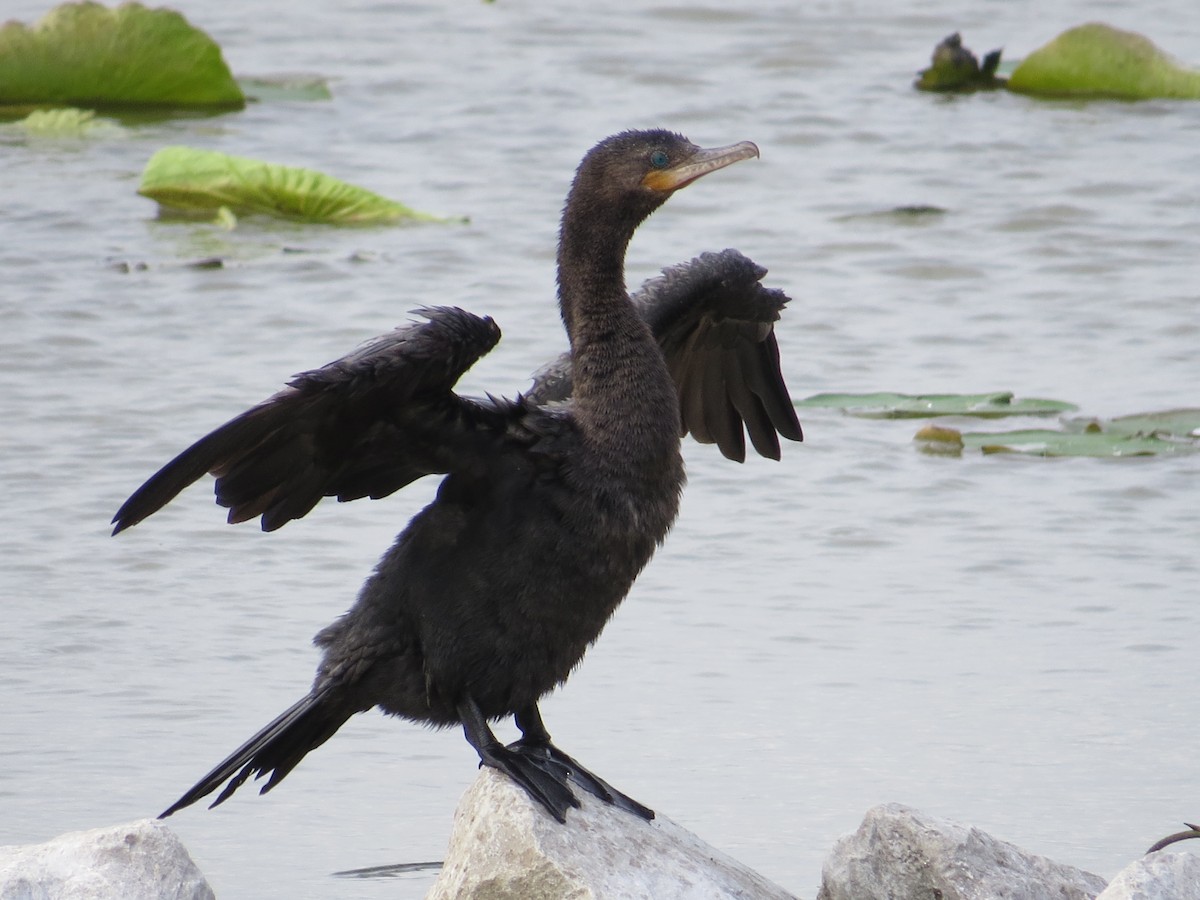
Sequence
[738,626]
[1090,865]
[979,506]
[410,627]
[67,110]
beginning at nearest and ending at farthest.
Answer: [410,627], [1090,865], [738,626], [979,506], [67,110]

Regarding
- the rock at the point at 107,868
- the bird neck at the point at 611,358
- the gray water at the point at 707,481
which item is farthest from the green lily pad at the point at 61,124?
the rock at the point at 107,868

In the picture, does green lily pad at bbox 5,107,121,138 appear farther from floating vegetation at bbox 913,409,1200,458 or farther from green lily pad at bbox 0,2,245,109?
floating vegetation at bbox 913,409,1200,458

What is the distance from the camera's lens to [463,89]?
13570mm

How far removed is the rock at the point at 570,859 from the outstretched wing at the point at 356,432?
696mm

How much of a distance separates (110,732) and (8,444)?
8.60 ft

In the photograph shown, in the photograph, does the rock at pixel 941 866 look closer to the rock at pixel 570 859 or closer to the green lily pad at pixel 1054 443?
the rock at pixel 570 859

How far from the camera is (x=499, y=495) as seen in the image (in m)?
4.50

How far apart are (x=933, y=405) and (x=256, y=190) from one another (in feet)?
13.4

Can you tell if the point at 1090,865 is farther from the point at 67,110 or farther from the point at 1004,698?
the point at 67,110

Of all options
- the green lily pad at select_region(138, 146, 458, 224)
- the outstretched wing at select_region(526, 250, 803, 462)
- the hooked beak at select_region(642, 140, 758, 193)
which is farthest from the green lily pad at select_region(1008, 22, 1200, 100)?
Answer: the hooked beak at select_region(642, 140, 758, 193)

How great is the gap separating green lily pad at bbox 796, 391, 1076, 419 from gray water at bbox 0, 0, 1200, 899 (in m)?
0.14

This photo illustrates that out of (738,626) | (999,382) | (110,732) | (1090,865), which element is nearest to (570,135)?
(999,382)

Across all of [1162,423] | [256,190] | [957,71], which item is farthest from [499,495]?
[957,71]

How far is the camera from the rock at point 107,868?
4.06m
